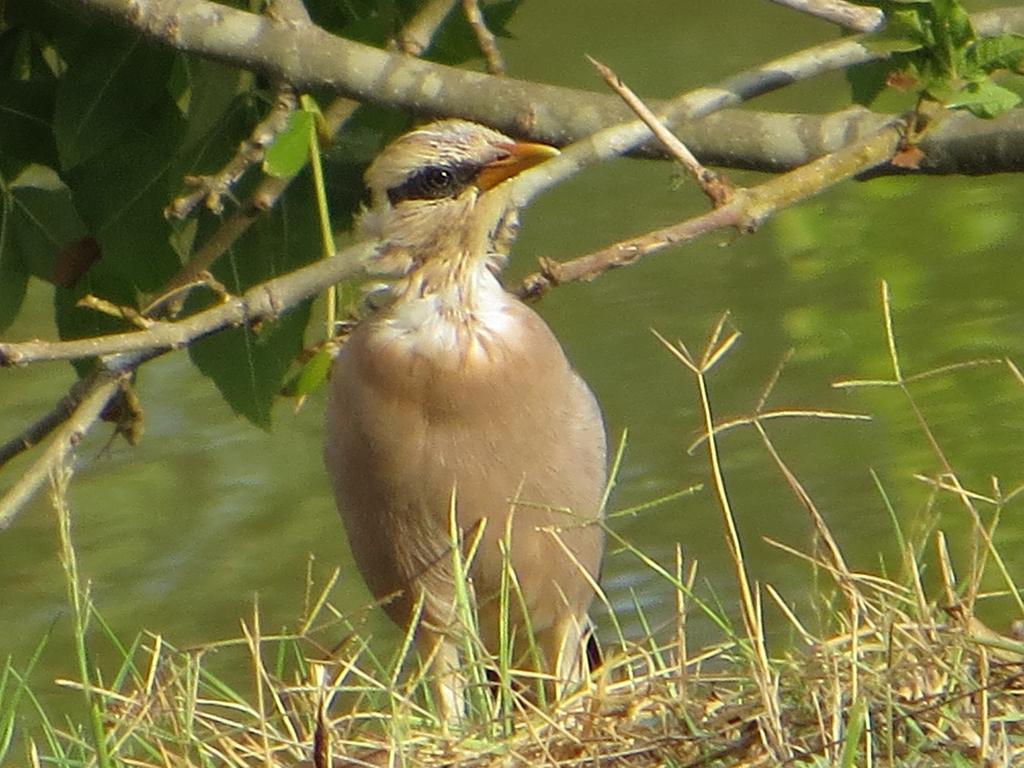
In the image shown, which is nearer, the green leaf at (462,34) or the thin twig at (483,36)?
the thin twig at (483,36)

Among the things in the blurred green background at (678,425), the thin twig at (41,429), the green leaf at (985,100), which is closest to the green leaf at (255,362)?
the thin twig at (41,429)

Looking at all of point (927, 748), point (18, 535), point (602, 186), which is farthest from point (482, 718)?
point (602, 186)

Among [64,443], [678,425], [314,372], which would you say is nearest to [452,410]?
[314,372]

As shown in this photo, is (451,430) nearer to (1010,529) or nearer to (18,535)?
(1010,529)

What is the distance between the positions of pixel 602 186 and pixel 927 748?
24.2 ft

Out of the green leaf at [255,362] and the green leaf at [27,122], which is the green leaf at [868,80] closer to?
the green leaf at [255,362]

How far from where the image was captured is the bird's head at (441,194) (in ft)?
14.2

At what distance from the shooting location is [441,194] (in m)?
4.46

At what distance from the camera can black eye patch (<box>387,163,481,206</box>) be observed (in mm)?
4379

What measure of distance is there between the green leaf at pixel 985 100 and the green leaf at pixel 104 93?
1613mm

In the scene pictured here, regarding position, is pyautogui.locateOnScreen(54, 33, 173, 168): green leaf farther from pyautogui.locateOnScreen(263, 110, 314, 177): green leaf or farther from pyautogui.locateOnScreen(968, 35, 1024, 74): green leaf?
pyautogui.locateOnScreen(968, 35, 1024, 74): green leaf

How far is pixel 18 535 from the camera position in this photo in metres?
8.43

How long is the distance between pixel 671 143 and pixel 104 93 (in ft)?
4.26

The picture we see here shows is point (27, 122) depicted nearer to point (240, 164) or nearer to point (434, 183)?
point (240, 164)
